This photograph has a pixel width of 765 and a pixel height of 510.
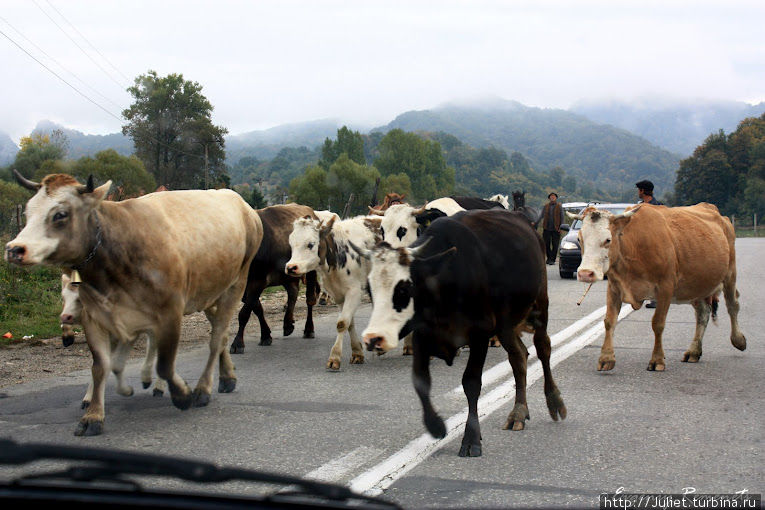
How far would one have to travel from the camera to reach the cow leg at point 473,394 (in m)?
4.83

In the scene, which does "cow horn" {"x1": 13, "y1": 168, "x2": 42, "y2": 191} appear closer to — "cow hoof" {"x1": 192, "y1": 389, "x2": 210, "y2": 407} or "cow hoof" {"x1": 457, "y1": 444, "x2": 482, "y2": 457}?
"cow hoof" {"x1": 192, "y1": 389, "x2": 210, "y2": 407}

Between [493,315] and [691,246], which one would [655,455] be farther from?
[691,246]

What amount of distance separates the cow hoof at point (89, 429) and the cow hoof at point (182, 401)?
64 centimetres

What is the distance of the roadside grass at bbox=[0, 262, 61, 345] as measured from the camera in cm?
1066

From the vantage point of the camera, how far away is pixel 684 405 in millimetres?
6156

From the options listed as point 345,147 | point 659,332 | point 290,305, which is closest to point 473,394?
point 659,332

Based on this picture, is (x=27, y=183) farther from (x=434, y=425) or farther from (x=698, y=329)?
(x=698, y=329)

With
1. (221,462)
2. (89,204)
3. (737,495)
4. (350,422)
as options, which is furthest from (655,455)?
(89,204)

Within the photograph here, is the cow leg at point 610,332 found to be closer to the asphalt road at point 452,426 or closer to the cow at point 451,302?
the asphalt road at point 452,426

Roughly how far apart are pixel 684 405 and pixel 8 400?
5948 mm

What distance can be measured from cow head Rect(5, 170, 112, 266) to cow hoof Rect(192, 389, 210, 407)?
1.62 meters

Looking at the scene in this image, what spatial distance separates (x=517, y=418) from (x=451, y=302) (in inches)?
43.7

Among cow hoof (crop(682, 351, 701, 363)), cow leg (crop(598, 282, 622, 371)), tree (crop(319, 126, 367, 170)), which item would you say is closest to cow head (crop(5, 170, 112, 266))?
cow leg (crop(598, 282, 622, 371))

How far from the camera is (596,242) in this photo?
802cm
